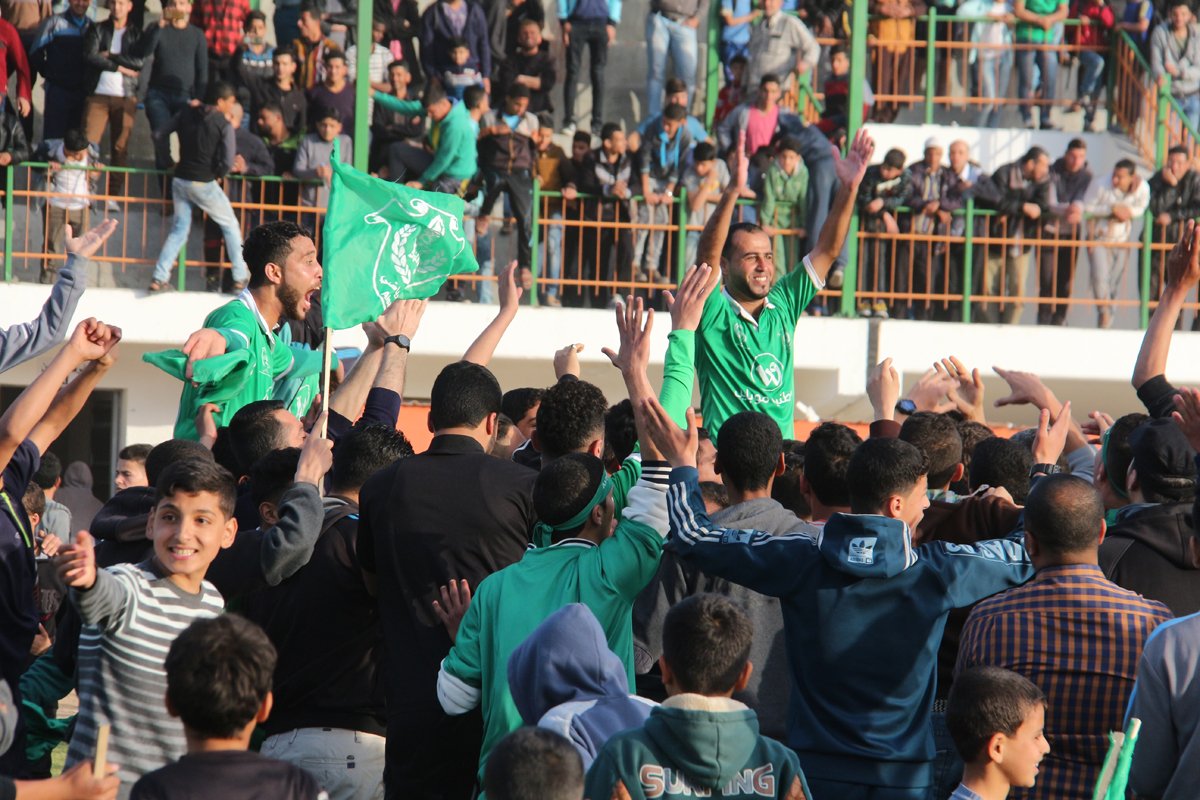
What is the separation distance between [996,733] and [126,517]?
2.78m

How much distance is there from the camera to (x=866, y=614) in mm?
4746

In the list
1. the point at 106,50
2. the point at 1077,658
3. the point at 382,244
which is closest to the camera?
the point at 1077,658

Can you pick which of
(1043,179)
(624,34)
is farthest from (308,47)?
(1043,179)

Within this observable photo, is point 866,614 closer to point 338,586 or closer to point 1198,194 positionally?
point 338,586

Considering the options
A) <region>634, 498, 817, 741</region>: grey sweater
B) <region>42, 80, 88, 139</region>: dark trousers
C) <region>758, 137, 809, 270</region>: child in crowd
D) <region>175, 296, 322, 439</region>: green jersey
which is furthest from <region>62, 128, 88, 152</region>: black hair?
<region>634, 498, 817, 741</region>: grey sweater

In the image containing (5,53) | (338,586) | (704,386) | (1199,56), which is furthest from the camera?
(1199,56)

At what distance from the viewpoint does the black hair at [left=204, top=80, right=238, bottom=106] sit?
47.3ft

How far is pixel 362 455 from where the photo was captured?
225 inches

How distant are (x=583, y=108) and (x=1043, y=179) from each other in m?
5.39

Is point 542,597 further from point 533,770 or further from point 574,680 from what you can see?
point 533,770

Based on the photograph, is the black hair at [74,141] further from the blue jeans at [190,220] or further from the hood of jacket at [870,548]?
the hood of jacket at [870,548]

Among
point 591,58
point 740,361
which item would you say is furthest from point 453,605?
point 591,58

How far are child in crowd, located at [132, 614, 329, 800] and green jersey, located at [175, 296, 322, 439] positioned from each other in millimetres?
3410

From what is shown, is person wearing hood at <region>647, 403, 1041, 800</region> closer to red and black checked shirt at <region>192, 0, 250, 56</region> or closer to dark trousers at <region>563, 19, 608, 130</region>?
red and black checked shirt at <region>192, 0, 250, 56</region>
